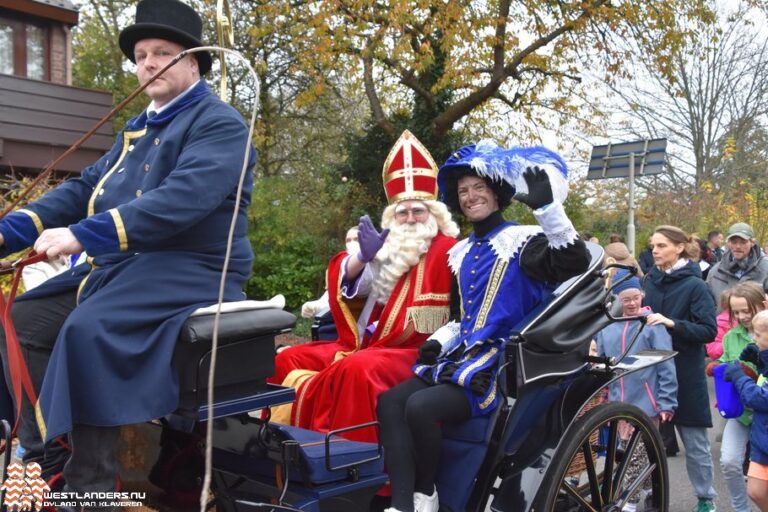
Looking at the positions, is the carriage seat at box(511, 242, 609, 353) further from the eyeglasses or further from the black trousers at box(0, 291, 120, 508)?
the black trousers at box(0, 291, 120, 508)

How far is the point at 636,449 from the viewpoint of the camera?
11.0 ft

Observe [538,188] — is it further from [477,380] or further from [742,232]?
[742,232]

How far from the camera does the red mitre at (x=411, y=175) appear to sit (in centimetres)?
407

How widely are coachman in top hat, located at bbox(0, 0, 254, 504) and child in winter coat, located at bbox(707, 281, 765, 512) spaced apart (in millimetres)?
2834

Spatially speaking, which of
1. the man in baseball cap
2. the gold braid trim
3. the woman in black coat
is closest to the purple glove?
the gold braid trim

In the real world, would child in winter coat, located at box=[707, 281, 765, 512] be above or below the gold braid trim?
below

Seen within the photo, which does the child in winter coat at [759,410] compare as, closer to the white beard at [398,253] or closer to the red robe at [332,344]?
the white beard at [398,253]

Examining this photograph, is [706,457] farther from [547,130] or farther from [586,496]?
[547,130]

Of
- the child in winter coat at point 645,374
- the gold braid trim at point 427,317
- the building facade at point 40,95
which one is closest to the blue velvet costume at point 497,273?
the gold braid trim at point 427,317

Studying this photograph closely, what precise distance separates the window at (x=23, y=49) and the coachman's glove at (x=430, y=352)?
526 inches

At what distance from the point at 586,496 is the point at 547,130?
39.8 ft

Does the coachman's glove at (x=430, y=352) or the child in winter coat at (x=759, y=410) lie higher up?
the coachman's glove at (x=430, y=352)

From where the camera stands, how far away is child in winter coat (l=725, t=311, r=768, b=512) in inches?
143

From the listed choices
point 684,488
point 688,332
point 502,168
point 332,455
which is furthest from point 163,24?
point 684,488
